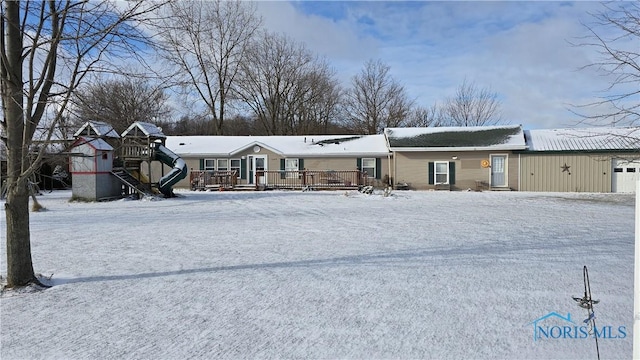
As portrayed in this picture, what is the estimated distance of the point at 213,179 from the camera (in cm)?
2509

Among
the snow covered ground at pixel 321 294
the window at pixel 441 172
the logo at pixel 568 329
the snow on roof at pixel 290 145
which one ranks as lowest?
the logo at pixel 568 329

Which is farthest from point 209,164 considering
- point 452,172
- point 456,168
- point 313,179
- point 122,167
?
point 456,168

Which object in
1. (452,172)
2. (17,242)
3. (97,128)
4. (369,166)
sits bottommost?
(17,242)

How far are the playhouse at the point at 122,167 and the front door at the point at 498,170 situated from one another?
1799 centimetres

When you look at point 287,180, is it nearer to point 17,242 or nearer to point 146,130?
point 146,130

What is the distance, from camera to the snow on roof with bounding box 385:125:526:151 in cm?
2402

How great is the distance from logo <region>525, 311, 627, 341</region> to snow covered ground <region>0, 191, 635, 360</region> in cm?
2

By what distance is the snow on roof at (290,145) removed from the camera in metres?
25.9

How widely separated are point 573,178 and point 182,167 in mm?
22181

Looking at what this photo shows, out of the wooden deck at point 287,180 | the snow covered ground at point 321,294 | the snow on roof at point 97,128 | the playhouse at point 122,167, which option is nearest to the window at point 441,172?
the wooden deck at point 287,180

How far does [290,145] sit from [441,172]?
404 inches

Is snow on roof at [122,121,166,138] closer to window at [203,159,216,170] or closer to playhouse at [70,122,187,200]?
playhouse at [70,122,187,200]

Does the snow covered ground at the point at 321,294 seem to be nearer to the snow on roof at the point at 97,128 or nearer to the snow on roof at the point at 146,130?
the snow on roof at the point at 97,128

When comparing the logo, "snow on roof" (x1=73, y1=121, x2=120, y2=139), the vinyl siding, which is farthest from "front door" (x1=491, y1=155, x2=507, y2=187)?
the logo
